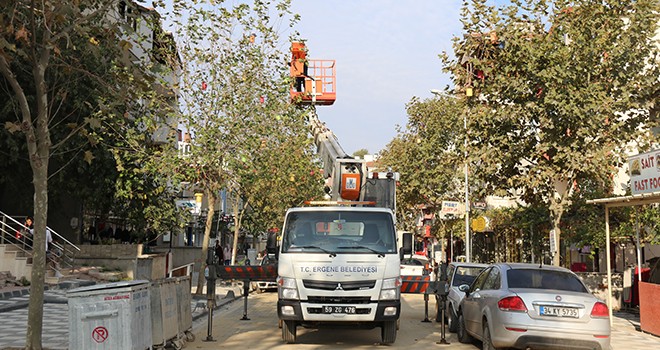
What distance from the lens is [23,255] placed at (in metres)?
24.8

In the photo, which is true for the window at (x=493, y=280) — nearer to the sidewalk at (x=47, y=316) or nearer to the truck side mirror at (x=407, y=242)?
the truck side mirror at (x=407, y=242)

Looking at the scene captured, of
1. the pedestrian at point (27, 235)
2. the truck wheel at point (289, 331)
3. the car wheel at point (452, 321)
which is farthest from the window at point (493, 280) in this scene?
the pedestrian at point (27, 235)

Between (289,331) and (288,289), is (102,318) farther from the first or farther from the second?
(289,331)

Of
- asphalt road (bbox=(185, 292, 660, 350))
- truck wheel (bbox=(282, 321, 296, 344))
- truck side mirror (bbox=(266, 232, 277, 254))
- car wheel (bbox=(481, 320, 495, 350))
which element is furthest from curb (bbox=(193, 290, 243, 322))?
car wheel (bbox=(481, 320, 495, 350))

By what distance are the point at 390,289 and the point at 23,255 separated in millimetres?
16414

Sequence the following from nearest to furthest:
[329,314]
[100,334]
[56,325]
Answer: [100,334], [329,314], [56,325]

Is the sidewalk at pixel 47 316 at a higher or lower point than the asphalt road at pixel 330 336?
higher

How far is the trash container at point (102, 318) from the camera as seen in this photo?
31.2ft

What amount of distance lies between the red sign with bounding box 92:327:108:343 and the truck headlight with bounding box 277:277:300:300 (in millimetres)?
3699

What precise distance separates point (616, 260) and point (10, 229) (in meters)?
23.3

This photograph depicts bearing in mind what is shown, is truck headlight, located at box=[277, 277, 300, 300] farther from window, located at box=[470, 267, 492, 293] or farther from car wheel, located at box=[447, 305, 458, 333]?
car wheel, located at box=[447, 305, 458, 333]

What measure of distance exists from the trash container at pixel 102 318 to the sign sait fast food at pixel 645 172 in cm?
1196

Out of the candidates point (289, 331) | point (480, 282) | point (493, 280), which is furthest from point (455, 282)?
point (289, 331)

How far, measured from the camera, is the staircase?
928 inches
